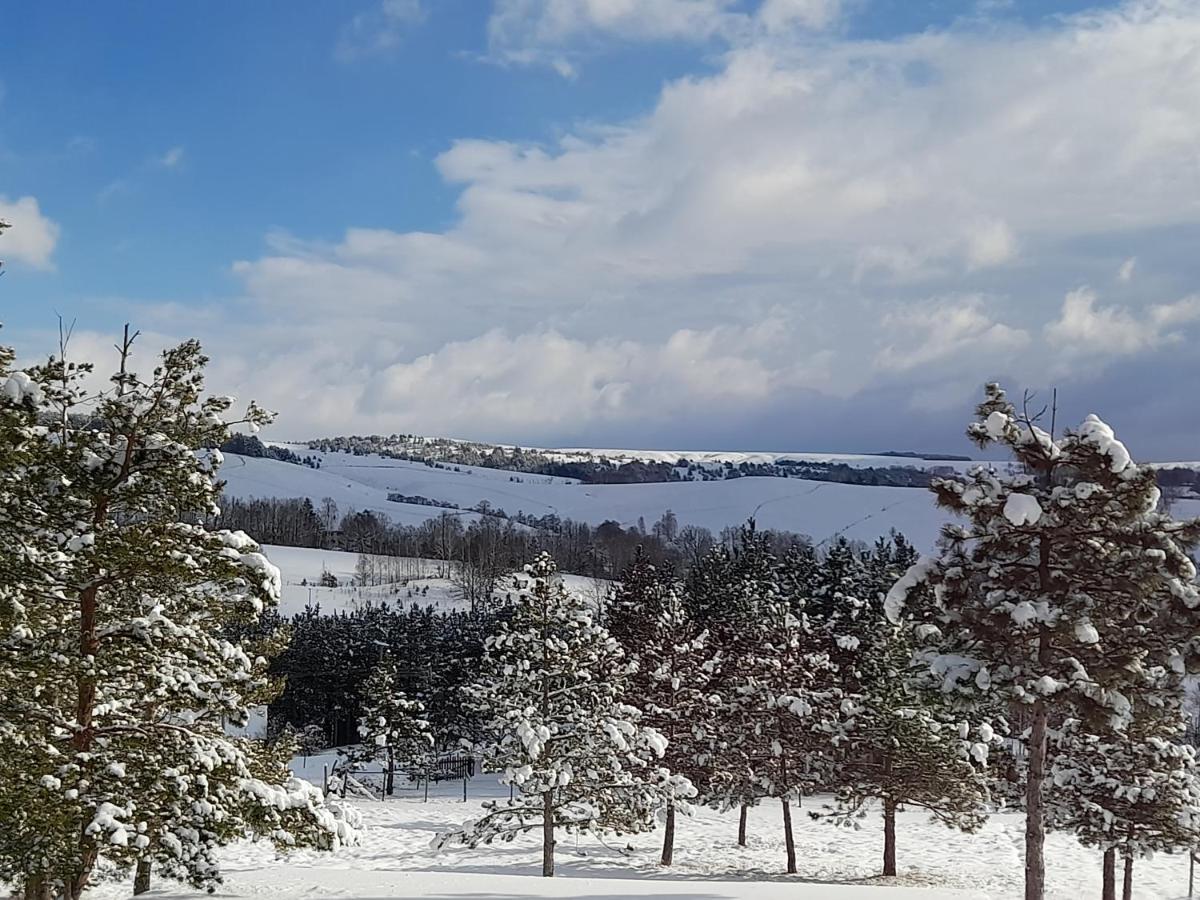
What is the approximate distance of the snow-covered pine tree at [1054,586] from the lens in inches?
556

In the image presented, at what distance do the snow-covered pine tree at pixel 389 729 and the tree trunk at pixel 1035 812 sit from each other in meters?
40.7

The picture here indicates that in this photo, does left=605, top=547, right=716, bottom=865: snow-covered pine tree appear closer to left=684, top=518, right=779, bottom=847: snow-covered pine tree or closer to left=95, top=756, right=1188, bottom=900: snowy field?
left=684, top=518, right=779, bottom=847: snow-covered pine tree

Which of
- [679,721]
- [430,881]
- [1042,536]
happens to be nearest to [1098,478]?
[1042,536]

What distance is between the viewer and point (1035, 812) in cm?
1489

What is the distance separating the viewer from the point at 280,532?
181000 mm

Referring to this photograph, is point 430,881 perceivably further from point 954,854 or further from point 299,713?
point 299,713

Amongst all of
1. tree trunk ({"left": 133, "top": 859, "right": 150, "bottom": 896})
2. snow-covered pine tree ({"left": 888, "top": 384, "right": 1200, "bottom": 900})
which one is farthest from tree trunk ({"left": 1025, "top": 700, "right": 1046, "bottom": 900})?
tree trunk ({"left": 133, "top": 859, "right": 150, "bottom": 896})

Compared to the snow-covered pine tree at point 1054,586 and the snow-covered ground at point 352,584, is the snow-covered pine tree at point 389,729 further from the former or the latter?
the snow-covered ground at point 352,584

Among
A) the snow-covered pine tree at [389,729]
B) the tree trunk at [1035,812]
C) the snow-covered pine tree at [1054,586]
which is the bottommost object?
the snow-covered pine tree at [389,729]

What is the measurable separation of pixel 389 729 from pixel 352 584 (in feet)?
301

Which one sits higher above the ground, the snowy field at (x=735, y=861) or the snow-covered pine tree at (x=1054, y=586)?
the snow-covered pine tree at (x=1054, y=586)

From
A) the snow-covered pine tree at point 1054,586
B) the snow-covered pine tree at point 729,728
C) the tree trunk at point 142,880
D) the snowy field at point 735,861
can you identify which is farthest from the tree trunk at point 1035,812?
the snow-covered pine tree at point 729,728

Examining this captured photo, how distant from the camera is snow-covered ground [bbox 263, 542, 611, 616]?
123 metres

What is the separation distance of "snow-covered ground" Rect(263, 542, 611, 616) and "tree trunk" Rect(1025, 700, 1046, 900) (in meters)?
93.7
